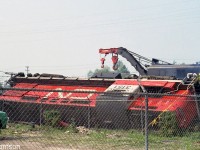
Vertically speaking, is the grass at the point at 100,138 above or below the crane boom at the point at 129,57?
below

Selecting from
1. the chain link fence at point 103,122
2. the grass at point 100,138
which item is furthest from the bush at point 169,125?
the grass at point 100,138

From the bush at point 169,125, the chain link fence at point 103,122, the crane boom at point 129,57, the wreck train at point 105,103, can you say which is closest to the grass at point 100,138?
the chain link fence at point 103,122

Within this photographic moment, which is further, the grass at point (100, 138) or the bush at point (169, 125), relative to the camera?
the bush at point (169, 125)

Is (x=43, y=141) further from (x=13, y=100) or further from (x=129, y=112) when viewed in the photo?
(x=13, y=100)

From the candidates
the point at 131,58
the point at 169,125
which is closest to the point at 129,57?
the point at 131,58

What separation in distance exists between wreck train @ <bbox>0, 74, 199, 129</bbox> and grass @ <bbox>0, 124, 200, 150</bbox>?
0.63 meters

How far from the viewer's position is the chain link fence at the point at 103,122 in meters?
12.0

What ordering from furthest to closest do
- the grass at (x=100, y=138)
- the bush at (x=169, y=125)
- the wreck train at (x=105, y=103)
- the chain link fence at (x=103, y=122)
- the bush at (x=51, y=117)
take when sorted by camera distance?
the bush at (x=51, y=117), the wreck train at (x=105, y=103), the bush at (x=169, y=125), the chain link fence at (x=103, y=122), the grass at (x=100, y=138)

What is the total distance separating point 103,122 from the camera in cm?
1568

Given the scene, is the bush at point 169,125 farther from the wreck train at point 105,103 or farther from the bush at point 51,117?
the bush at point 51,117

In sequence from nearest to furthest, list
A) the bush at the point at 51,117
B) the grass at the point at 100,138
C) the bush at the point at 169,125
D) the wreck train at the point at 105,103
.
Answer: the grass at the point at 100,138, the bush at the point at 169,125, the wreck train at the point at 105,103, the bush at the point at 51,117

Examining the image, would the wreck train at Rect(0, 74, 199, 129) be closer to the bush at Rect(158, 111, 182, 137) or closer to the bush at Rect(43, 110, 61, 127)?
the bush at Rect(158, 111, 182, 137)

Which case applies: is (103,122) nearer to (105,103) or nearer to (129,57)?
(105,103)

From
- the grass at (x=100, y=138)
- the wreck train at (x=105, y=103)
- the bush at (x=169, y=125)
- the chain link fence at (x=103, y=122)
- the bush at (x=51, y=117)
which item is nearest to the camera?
the grass at (x=100, y=138)
